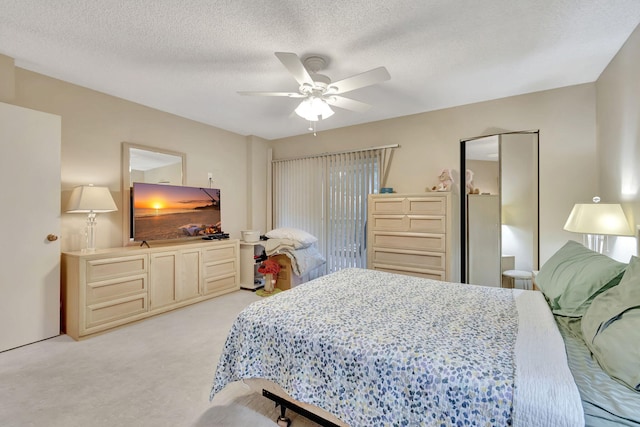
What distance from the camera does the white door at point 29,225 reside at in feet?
7.98

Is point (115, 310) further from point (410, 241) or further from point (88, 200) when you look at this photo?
point (410, 241)

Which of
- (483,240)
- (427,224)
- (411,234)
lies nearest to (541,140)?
(483,240)

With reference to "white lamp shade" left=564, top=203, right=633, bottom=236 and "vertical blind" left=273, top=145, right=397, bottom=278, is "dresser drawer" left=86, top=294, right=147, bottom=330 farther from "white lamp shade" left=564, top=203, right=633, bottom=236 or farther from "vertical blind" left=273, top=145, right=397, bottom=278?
"white lamp shade" left=564, top=203, right=633, bottom=236

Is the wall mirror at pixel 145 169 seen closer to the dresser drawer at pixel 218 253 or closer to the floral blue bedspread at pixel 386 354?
the dresser drawer at pixel 218 253

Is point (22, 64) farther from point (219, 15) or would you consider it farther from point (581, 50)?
point (581, 50)

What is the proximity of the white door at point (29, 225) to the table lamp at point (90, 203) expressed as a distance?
0.46 ft

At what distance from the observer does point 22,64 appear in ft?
8.54

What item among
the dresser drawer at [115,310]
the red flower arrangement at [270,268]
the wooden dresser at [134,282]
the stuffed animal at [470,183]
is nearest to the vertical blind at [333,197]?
the red flower arrangement at [270,268]

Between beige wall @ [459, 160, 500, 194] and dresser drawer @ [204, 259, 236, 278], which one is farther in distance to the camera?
dresser drawer @ [204, 259, 236, 278]

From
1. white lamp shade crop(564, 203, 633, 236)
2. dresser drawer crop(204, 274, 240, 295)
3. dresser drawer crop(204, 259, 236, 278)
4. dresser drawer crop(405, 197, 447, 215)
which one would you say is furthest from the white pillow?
white lamp shade crop(564, 203, 633, 236)

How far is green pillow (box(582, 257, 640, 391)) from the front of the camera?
3.09ft

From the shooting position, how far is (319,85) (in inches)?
90.9

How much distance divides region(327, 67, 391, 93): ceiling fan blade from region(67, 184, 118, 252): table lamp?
2.52 metres

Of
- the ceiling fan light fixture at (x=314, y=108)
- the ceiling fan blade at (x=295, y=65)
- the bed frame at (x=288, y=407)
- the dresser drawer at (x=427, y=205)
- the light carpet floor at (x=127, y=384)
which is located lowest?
the light carpet floor at (x=127, y=384)
